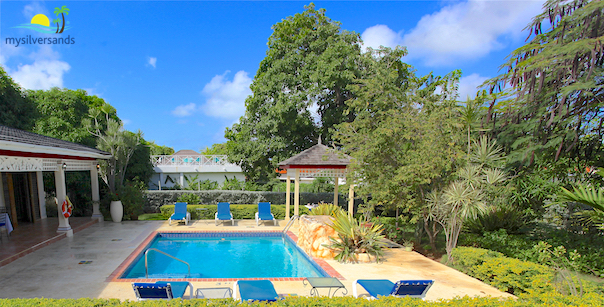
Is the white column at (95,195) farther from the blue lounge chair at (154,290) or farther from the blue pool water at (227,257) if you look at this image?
the blue lounge chair at (154,290)

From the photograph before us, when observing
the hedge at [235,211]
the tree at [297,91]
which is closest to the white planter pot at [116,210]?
the hedge at [235,211]

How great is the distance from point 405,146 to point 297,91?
29.9ft

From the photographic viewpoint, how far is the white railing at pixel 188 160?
27.4 m

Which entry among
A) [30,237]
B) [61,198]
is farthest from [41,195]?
[30,237]

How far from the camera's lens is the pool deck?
684cm

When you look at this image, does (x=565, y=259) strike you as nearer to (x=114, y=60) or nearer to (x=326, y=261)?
(x=326, y=261)

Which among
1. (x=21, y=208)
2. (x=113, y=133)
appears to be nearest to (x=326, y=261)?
(x=113, y=133)

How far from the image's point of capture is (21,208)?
46.5ft

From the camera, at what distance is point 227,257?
11102 millimetres

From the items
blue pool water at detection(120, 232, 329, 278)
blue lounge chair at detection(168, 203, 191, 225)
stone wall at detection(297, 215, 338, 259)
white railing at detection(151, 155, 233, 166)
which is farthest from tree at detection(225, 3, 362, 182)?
white railing at detection(151, 155, 233, 166)

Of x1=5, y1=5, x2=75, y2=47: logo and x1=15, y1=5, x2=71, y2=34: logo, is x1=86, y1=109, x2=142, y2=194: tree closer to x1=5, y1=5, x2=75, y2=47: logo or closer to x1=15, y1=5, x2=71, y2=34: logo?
x1=5, y1=5, x2=75, y2=47: logo

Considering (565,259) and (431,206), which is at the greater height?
(431,206)

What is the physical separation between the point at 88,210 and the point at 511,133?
19.1 m

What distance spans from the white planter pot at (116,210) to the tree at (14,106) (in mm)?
7471
